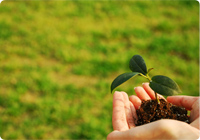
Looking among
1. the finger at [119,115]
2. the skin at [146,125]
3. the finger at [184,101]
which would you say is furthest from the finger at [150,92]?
the finger at [119,115]

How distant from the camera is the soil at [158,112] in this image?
1458 mm

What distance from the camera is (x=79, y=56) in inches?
117

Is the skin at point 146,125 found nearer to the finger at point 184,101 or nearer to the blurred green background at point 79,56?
the finger at point 184,101

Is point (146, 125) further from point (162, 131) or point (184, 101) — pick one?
point (184, 101)

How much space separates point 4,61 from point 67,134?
1.27m

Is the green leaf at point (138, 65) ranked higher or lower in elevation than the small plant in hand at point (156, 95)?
higher

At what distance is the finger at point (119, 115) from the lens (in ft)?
4.66

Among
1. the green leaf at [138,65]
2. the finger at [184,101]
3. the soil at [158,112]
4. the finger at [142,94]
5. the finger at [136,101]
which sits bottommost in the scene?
the soil at [158,112]

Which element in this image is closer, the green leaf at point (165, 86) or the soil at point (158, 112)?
the green leaf at point (165, 86)

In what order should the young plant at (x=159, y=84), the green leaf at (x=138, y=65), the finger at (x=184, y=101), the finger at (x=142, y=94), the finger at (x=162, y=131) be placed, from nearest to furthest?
the finger at (x=162, y=131)
the young plant at (x=159, y=84)
the green leaf at (x=138, y=65)
the finger at (x=184, y=101)
the finger at (x=142, y=94)

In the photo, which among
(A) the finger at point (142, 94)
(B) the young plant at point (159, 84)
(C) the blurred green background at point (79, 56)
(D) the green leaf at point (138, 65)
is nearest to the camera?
(B) the young plant at point (159, 84)

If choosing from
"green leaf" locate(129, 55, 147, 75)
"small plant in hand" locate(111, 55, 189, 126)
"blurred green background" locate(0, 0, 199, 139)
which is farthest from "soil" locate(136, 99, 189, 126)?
"blurred green background" locate(0, 0, 199, 139)

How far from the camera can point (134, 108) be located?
1.66m

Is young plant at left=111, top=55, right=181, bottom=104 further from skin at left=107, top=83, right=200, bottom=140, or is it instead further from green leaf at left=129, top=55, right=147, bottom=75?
skin at left=107, top=83, right=200, bottom=140
